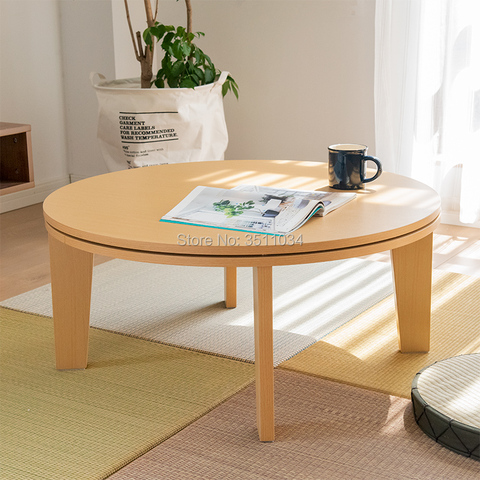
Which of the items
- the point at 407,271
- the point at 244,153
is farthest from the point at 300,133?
the point at 407,271

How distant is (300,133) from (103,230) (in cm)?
200

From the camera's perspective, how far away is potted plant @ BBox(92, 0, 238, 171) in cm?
246

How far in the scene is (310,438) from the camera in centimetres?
128

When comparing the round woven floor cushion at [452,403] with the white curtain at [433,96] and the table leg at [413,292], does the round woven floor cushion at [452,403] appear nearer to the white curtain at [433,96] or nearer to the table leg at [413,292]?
the table leg at [413,292]

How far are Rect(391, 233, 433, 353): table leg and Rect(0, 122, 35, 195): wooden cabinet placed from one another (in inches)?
63.6

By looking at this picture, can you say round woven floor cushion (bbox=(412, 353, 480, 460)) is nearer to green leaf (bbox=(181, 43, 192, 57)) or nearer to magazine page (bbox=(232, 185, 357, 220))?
magazine page (bbox=(232, 185, 357, 220))

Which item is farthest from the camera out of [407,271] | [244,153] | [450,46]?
[244,153]

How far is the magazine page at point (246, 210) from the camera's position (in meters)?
1.23

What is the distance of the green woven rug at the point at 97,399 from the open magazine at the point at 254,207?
0.41 m

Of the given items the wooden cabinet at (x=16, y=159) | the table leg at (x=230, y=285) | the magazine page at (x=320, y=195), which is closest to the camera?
the magazine page at (x=320, y=195)

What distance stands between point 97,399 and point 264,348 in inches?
16.9

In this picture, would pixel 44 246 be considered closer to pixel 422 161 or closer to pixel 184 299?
pixel 184 299

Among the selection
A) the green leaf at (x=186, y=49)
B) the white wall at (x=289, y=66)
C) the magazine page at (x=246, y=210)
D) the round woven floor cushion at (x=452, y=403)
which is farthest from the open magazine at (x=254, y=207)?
the white wall at (x=289, y=66)

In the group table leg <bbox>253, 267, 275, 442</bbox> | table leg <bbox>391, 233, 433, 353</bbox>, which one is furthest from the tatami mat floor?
table leg <bbox>253, 267, 275, 442</bbox>
